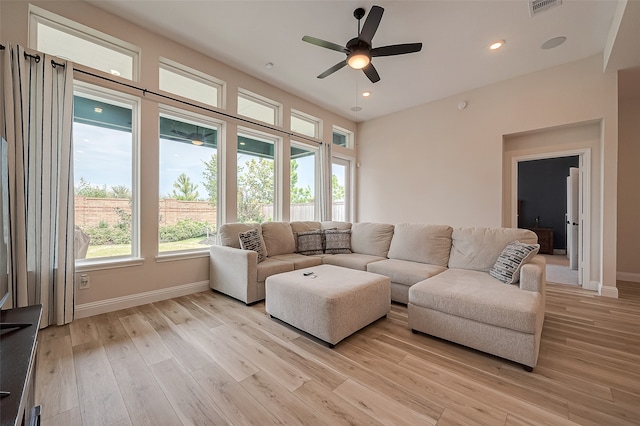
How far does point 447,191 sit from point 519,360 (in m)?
3.43

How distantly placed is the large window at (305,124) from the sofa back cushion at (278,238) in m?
2.05

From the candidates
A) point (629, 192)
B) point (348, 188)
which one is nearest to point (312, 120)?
point (348, 188)

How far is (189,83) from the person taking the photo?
3600 mm

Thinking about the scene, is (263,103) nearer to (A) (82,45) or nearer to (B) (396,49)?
(A) (82,45)

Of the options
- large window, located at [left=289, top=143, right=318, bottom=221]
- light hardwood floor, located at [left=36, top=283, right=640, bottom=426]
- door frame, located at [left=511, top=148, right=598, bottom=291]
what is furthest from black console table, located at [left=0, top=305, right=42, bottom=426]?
door frame, located at [left=511, top=148, right=598, bottom=291]

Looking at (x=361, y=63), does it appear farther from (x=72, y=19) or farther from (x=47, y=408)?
(x=47, y=408)

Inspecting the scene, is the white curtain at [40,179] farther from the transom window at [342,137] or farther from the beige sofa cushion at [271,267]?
the transom window at [342,137]

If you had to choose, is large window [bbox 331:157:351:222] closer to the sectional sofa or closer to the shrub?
the sectional sofa

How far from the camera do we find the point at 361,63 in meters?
2.73

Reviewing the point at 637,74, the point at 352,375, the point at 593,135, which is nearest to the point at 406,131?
the point at 593,135

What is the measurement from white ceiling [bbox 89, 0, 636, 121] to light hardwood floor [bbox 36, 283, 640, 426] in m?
3.21

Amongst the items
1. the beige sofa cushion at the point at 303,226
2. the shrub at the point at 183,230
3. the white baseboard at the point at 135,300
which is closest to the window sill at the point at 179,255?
the shrub at the point at 183,230

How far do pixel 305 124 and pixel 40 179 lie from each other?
3949mm

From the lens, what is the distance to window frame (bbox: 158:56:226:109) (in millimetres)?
3324
